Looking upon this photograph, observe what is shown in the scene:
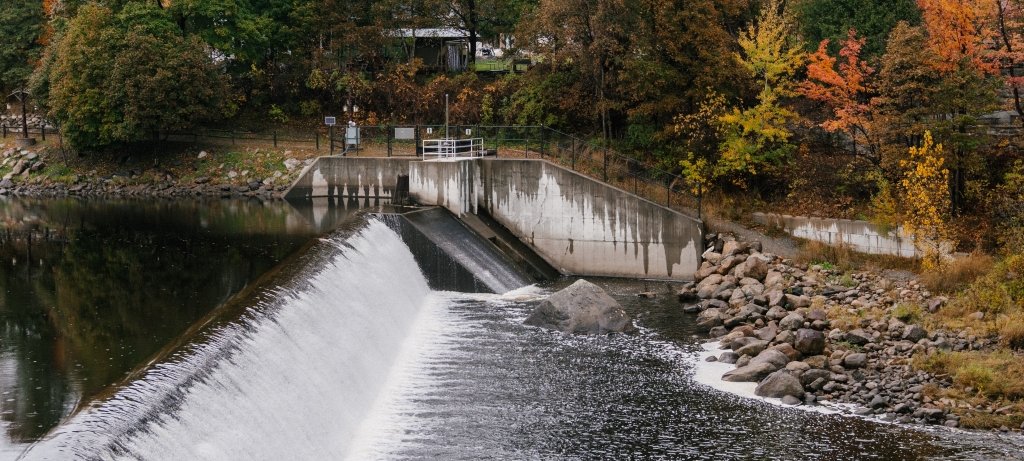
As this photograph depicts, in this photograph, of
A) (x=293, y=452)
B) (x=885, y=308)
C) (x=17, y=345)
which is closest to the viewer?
(x=293, y=452)

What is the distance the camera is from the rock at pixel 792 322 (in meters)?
27.3

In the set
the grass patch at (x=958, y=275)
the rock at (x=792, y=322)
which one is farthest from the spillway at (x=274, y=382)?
the grass patch at (x=958, y=275)

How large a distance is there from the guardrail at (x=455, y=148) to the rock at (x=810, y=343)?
16.5m

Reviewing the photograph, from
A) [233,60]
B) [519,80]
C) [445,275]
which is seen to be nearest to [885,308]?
[445,275]

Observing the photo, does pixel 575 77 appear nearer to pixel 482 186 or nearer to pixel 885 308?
pixel 482 186

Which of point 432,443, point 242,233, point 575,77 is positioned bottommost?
point 432,443

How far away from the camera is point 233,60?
2290 inches

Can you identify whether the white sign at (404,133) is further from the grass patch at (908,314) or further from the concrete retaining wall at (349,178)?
the grass patch at (908,314)

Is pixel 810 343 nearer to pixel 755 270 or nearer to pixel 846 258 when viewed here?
pixel 755 270

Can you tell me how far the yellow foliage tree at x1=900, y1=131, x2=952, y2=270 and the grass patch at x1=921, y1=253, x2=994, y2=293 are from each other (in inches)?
25.2

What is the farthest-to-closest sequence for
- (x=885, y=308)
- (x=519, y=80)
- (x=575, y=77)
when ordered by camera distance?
(x=519, y=80)
(x=575, y=77)
(x=885, y=308)

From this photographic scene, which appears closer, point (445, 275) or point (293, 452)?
point (293, 452)

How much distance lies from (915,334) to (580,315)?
8.36m

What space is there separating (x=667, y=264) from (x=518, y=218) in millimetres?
5604
